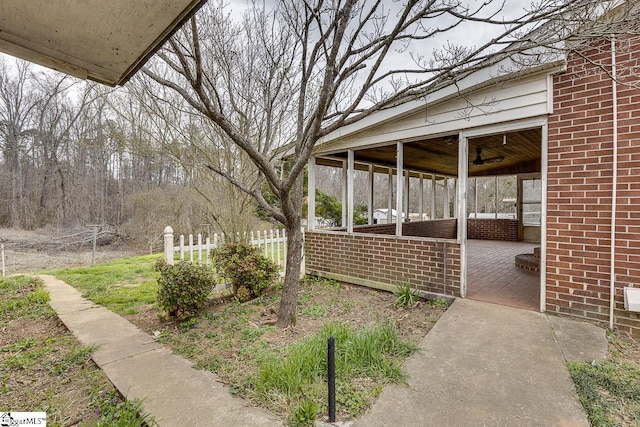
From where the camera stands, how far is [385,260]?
5398 millimetres

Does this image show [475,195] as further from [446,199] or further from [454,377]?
[454,377]

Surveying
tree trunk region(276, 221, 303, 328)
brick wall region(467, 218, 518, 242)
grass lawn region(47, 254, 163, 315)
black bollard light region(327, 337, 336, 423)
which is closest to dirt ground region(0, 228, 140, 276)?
grass lawn region(47, 254, 163, 315)

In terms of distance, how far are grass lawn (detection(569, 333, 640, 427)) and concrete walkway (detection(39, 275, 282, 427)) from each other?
7.47ft

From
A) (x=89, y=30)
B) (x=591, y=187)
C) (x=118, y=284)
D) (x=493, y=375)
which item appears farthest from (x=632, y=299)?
(x=118, y=284)

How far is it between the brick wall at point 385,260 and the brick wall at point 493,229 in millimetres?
8372

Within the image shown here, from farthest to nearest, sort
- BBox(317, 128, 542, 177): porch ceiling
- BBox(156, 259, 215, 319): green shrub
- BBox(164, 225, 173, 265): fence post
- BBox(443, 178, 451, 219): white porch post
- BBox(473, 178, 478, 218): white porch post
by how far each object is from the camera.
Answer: BBox(473, 178, 478, 218): white porch post, BBox(443, 178, 451, 219): white porch post, BBox(317, 128, 542, 177): porch ceiling, BBox(164, 225, 173, 265): fence post, BBox(156, 259, 215, 319): green shrub

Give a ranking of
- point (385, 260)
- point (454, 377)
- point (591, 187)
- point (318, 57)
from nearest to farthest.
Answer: point (454, 377)
point (591, 187)
point (318, 57)
point (385, 260)

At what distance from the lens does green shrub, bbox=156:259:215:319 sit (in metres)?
4.19

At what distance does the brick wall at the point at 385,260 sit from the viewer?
4.61 m

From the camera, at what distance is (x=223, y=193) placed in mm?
5844

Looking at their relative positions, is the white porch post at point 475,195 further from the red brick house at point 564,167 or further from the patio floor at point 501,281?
the red brick house at point 564,167

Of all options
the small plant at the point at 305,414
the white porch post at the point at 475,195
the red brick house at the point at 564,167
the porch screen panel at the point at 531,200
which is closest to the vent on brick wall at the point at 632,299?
the red brick house at the point at 564,167

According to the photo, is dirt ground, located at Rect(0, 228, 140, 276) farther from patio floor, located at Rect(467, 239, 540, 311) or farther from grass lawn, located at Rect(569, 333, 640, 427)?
grass lawn, located at Rect(569, 333, 640, 427)

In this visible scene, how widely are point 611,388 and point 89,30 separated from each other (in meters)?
4.69
